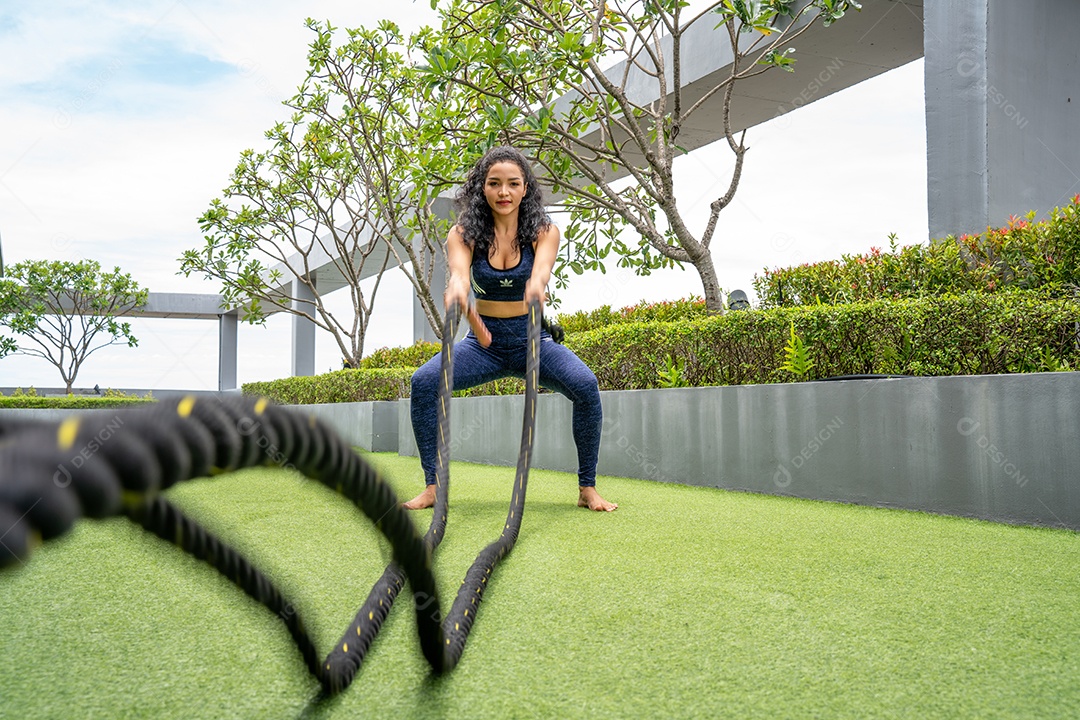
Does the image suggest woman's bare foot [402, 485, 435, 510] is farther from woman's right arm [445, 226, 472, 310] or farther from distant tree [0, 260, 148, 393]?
distant tree [0, 260, 148, 393]

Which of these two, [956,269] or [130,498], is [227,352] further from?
[130,498]

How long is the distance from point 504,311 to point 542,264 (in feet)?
1.08

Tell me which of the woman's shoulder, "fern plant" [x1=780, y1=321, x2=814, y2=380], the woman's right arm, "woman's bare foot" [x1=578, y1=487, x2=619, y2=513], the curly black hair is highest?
the curly black hair

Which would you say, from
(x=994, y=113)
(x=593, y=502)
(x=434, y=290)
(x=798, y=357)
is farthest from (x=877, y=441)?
(x=434, y=290)

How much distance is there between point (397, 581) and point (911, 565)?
140 centimetres

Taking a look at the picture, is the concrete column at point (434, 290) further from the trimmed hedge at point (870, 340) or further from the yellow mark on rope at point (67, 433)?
the yellow mark on rope at point (67, 433)

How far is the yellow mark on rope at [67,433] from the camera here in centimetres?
42

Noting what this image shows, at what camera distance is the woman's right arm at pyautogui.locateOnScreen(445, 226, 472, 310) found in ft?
8.51

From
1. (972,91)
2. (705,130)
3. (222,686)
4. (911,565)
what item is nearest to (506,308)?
(911,565)

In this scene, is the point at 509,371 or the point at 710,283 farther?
the point at 710,283

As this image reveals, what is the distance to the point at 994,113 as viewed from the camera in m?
5.14

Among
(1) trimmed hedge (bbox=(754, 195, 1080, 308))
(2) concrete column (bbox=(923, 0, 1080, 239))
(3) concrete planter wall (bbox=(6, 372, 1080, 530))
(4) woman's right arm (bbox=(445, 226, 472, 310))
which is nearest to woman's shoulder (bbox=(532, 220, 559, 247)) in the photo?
(4) woman's right arm (bbox=(445, 226, 472, 310))

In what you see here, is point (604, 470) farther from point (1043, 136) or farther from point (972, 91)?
point (1043, 136)

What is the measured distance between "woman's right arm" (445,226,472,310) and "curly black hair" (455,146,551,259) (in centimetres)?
5
